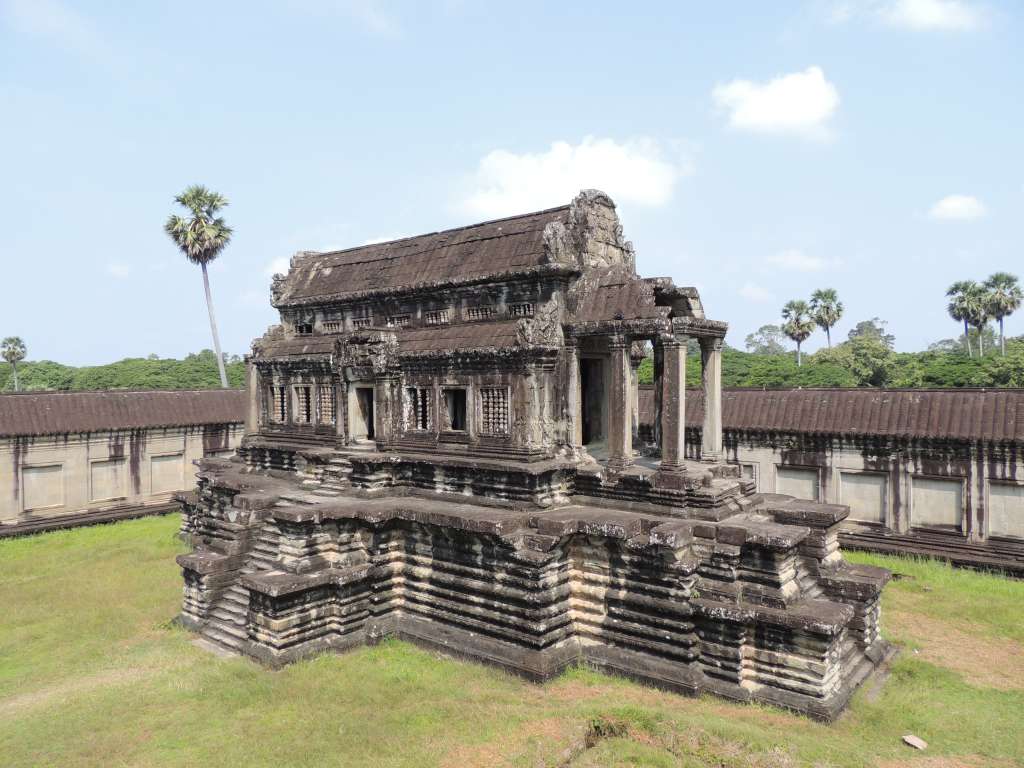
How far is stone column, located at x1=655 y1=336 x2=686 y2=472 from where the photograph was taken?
13.6 m

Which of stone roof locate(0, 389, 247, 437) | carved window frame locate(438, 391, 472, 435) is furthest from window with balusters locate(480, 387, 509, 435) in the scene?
stone roof locate(0, 389, 247, 437)

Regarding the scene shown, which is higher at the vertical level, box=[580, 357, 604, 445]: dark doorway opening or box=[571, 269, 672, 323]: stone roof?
box=[571, 269, 672, 323]: stone roof

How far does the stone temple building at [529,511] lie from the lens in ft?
38.3

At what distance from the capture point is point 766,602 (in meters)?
11.4

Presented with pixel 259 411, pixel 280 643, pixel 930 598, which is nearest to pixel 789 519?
pixel 930 598

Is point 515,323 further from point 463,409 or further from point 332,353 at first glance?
point 332,353

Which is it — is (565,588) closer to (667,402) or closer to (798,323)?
(667,402)

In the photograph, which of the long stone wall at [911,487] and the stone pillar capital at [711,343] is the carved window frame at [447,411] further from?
the long stone wall at [911,487]

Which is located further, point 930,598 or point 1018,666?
point 930,598

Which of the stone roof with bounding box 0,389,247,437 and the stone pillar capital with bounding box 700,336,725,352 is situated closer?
the stone pillar capital with bounding box 700,336,725,352

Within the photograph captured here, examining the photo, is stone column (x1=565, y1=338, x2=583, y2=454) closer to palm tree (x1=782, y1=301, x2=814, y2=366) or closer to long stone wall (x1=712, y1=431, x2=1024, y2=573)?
long stone wall (x1=712, y1=431, x2=1024, y2=573)

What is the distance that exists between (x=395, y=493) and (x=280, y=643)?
172 inches

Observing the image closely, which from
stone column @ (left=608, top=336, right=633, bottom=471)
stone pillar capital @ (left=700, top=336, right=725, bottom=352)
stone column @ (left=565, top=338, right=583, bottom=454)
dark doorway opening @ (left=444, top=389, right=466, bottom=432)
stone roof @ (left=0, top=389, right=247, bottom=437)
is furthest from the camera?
stone roof @ (left=0, top=389, right=247, bottom=437)

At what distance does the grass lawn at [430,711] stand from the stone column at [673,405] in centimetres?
435
